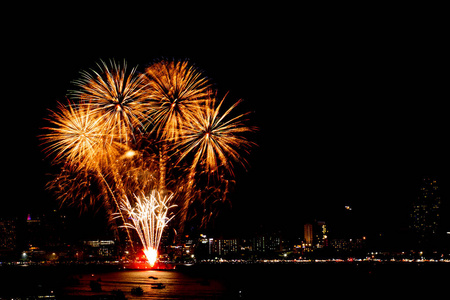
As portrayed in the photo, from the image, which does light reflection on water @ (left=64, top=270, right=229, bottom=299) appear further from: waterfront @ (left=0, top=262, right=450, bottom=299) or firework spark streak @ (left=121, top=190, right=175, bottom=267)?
firework spark streak @ (left=121, top=190, right=175, bottom=267)

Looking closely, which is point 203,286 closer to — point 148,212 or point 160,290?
point 160,290

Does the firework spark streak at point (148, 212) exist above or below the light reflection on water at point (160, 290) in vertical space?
above

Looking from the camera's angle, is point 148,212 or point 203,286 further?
point 203,286

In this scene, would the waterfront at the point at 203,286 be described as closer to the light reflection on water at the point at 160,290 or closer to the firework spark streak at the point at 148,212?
the light reflection on water at the point at 160,290

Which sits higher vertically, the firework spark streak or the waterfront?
the firework spark streak

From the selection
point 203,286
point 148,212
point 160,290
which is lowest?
point 203,286

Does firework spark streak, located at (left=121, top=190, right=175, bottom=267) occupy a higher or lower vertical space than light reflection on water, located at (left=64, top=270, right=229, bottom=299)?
higher

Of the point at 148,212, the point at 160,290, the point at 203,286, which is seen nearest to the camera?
the point at 148,212

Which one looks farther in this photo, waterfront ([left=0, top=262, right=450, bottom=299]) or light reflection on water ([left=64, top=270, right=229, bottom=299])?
waterfront ([left=0, top=262, right=450, bottom=299])

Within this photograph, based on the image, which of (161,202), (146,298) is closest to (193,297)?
(146,298)

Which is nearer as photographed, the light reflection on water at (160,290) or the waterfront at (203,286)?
the light reflection on water at (160,290)

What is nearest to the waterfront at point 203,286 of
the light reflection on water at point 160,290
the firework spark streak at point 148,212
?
the light reflection on water at point 160,290

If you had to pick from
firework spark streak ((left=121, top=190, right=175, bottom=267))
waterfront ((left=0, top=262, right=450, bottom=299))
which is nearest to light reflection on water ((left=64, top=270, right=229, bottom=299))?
waterfront ((left=0, top=262, right=450, bottom=299))

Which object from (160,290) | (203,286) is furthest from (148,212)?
(203,286)
